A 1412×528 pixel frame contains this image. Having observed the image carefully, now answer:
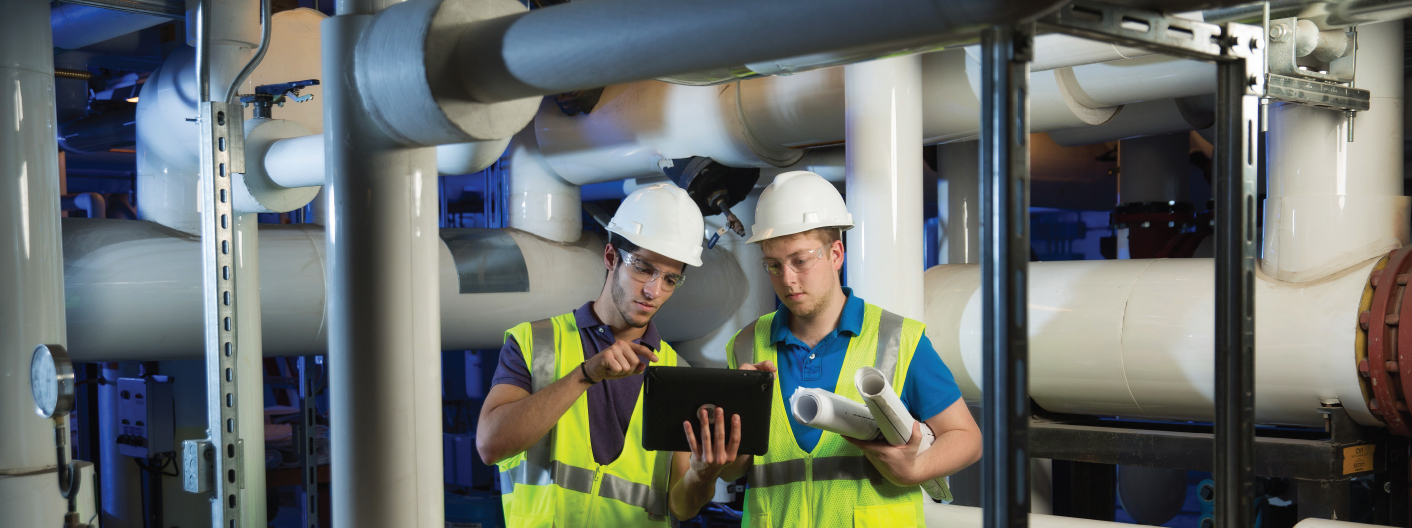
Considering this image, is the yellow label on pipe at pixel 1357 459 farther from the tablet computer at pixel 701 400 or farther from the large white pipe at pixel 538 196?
the large white pipe at pixel 538 196

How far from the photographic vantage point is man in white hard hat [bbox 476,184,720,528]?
182 centimetres

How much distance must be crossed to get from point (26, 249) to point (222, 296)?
1.82 ft

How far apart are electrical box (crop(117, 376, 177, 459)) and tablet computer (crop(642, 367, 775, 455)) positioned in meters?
2.70

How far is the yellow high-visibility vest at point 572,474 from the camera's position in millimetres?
1831

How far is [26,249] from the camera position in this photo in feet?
7.44

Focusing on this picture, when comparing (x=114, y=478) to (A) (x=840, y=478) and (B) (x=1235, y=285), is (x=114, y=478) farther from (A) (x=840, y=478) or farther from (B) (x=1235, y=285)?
(B) (x=1235, y=285)

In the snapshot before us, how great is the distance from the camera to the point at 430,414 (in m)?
1.29

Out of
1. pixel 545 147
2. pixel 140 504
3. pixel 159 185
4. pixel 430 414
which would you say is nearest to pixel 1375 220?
pixel 430 414

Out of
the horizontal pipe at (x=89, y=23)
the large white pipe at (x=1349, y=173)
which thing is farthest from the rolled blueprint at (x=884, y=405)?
the horizontal pipe at (x=89, y=23)

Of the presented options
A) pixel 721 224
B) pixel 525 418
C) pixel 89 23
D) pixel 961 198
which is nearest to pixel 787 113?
pixel 961 198

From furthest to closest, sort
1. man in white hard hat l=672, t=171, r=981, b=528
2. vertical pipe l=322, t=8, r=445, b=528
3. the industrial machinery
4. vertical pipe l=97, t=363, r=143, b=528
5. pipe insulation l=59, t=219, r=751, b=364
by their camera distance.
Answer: vertical pipe l=97, t=363, r=143, b=528
pipe insulation l=59, t=219, r=751, b=364
man in white hard hat l=672, t=171, r=981, b=528
vertical pipe l=322, t=8, r=445, b=528
the industrial machinery

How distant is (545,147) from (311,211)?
2.63 feet

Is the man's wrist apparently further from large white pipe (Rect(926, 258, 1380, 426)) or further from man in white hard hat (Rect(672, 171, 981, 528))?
large white pipe (Rect(926, 258, 1380, 426))

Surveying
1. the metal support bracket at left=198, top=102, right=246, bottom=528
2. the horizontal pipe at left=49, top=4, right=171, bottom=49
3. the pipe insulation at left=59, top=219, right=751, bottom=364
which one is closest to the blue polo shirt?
the pipe insulation at left=59, top=219, right=751, bottom=364
